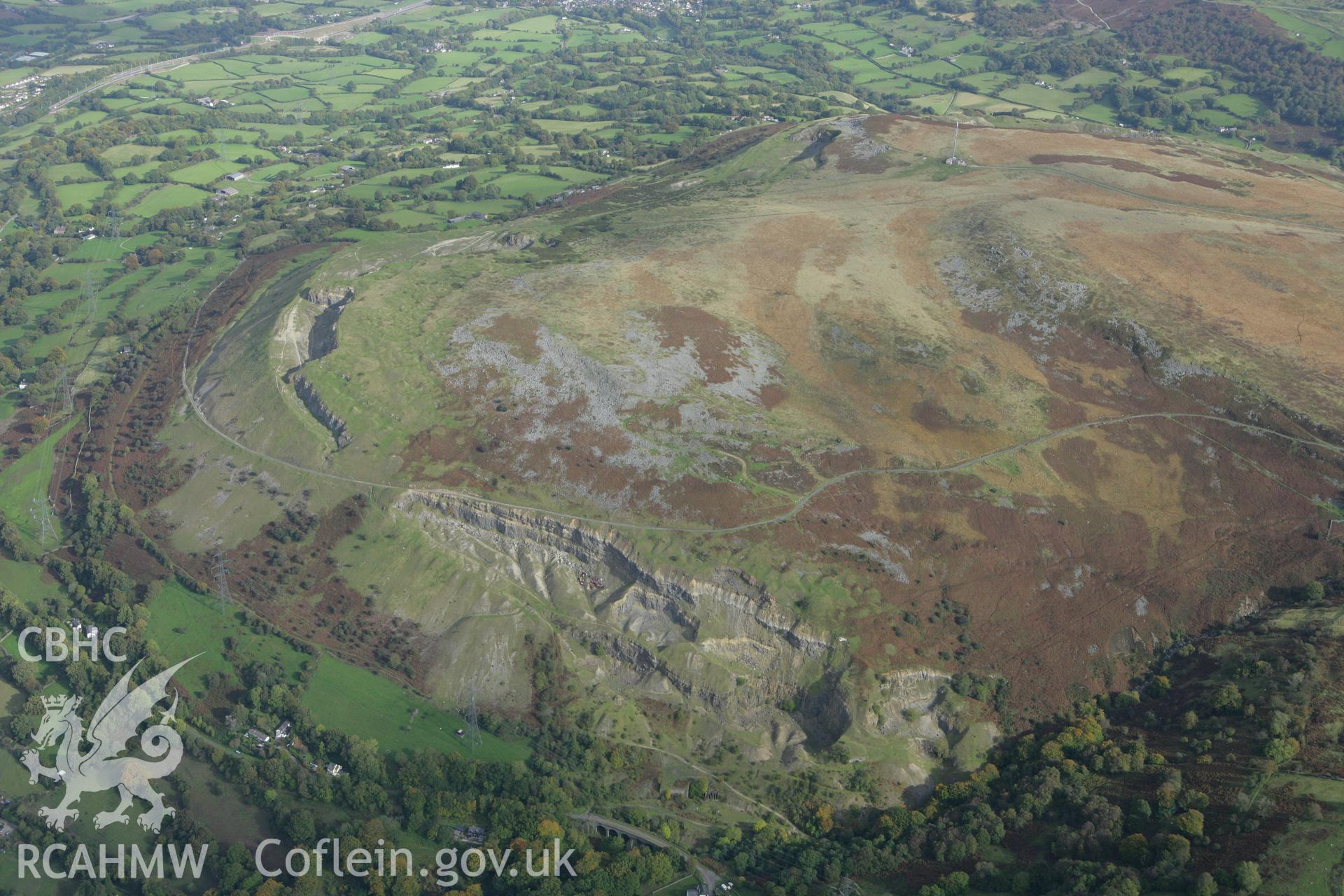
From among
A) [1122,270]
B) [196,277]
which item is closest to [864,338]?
[1122,270]

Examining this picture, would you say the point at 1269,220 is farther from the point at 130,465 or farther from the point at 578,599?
the point at 130,465

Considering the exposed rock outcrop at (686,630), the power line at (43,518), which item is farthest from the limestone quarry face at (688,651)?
the power line at (43,518)

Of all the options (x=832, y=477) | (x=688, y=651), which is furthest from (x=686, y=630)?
(x=832, y=477)

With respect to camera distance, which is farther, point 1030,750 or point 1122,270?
point 1122,270

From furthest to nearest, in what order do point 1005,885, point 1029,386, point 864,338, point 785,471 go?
point 864,338
point 1029,386
point 785,471
point 1005,885

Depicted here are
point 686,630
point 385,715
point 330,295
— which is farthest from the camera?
point 330,295

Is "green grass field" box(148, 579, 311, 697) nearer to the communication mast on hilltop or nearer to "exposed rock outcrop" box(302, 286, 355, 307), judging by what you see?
"exposed rock outcrop" box(302, 286, 355, 307)

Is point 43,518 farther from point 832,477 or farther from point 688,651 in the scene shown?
point 832,477
